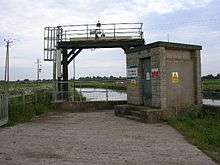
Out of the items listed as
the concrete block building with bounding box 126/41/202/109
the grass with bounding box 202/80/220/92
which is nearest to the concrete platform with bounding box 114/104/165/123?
the concrete block building with bounding box 126/41/202/109

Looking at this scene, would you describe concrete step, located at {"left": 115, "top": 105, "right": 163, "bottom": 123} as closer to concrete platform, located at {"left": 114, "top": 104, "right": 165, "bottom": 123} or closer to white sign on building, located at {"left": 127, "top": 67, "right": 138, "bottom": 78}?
concrete platform, located at {"left": 114, "top": 104, "right": 165, "bottom": 123}

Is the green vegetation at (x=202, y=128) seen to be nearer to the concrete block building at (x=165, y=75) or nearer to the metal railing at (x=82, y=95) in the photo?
the concrete block building at (x=165, y=75)

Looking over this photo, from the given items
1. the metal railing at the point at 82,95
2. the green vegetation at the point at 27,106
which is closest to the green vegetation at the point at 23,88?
the green vegetation at the point at 27,106

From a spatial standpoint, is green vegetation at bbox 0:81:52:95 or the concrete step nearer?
the concrete step

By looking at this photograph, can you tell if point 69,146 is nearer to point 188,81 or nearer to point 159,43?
point 159,43

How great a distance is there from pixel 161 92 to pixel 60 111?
749cm

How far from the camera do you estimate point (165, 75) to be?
16.8 meters

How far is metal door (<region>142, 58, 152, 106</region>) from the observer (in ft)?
58.3

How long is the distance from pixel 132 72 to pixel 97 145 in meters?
9.28

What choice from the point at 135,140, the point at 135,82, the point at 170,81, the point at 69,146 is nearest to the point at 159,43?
the point at 170,81

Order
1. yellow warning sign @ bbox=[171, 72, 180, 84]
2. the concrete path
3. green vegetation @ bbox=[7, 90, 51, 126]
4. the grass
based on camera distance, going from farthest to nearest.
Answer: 1. the grass
2. yellow warning sign @ bbox=[171, 72, 180, 84]
3. green vegetation @ bbox=[7, 90, 51, 126]
4. the concrete path

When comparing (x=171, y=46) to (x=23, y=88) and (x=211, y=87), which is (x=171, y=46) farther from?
(x=211, y=87)

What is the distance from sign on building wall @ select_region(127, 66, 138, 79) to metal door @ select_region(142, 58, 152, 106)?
2.17 ft

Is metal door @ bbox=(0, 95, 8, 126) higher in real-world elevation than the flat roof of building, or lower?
lower
